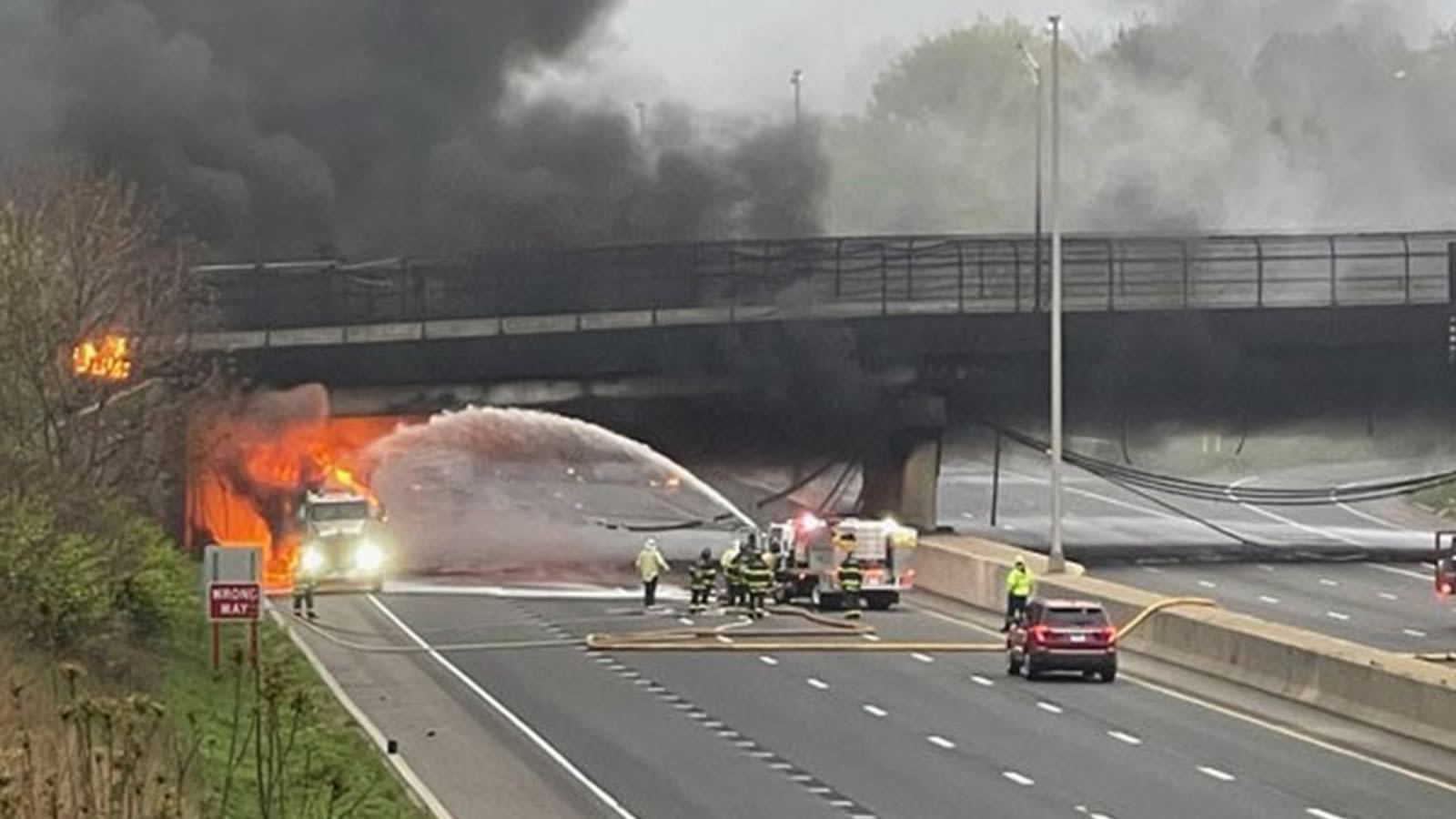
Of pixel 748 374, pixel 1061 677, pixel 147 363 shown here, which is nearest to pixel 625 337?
pixel 748 374

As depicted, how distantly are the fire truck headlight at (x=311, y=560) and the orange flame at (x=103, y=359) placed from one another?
918 centimetres

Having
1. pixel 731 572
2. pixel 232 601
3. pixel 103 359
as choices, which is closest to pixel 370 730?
pixel 232 601

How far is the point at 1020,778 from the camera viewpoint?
29.7m

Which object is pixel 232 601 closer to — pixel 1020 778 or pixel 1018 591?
pixel 1020 778

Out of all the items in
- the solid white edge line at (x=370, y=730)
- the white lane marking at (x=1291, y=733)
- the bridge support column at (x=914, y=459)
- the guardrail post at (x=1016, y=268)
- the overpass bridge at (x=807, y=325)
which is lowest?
the white lane marking at (x=1291, y=733)

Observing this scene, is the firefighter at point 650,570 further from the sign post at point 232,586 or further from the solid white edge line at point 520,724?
the sign post at point 232,586

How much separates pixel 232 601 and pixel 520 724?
3450 millimetres

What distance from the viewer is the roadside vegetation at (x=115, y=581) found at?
16828 mm

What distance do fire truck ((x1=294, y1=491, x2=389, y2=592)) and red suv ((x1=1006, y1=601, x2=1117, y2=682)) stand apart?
19.0m

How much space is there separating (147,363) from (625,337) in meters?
15.2

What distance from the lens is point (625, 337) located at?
6175 centimetres

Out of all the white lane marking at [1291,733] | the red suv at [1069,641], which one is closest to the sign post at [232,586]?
the red suv at [1069,641]

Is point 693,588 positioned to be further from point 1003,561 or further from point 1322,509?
point 1322,509

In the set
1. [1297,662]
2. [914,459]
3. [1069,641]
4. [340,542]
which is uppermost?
[914,459]
